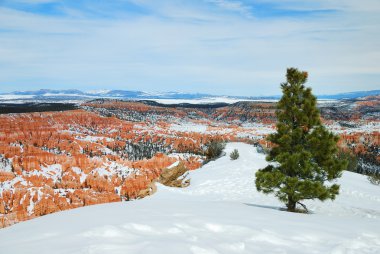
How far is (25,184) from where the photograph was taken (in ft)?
267

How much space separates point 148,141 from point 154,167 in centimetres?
7423

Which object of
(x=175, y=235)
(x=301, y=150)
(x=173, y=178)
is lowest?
(x=173, y=178)

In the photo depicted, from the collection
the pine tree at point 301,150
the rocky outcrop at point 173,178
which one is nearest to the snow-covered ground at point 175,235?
the pine tree at point 301,150

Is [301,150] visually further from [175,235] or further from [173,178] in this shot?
[173,178]

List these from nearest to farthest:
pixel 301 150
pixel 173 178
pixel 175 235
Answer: pixel 175 235 → pixel 301 150 → pixel 173 178

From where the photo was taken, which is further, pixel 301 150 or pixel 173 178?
pixel 173 178

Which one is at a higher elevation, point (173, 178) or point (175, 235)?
point (175, 235)

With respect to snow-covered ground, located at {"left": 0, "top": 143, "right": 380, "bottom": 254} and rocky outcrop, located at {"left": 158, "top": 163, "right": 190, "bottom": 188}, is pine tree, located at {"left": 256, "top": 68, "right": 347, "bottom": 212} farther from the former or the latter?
rocky outcrop, located at {"left": 158, "top": 163, "right": 190, "bottom": 188}

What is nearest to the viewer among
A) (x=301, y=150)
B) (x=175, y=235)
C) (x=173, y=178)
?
(x=175, y=235)

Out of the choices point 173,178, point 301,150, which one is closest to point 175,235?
point 301,150

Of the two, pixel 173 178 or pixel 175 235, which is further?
pixel 173 178

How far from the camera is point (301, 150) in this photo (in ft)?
48.6

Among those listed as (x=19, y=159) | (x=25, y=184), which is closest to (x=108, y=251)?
(x=25, y=184)

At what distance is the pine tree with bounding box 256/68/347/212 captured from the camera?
14.5 m
